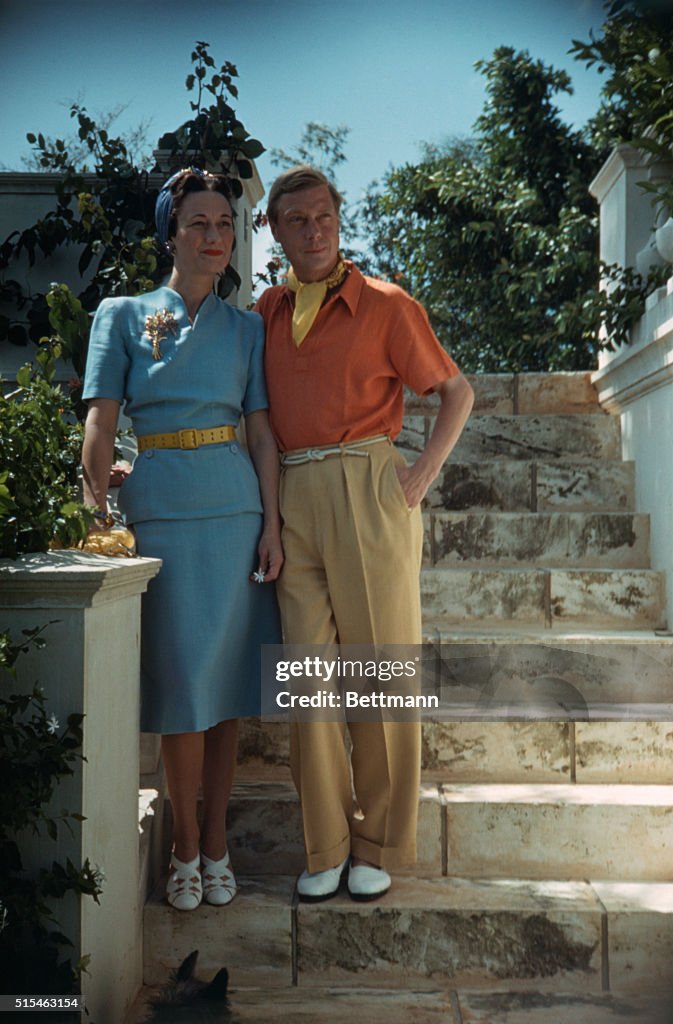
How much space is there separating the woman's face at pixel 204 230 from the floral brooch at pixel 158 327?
0.12m

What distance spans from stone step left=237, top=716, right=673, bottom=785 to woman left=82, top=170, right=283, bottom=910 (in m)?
0.57

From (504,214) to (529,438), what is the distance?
19.2 feet

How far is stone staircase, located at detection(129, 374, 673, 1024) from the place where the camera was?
219 cm

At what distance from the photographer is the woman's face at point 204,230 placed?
85.2 inches

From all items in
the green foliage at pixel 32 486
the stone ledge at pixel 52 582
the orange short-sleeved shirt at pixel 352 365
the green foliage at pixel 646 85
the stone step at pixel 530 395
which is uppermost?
the green foliage at pixel 646 85

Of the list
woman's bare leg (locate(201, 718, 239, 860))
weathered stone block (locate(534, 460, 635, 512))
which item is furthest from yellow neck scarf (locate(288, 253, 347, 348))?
weathered stone block (locate(534, 460, 635, 512))

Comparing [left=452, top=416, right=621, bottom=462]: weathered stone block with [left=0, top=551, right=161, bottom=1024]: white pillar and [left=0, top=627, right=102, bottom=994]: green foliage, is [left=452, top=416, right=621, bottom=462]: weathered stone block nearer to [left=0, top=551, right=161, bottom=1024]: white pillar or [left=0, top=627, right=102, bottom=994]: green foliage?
Result: [left=0, top=551, right=161, bottom=1024]: white pillar

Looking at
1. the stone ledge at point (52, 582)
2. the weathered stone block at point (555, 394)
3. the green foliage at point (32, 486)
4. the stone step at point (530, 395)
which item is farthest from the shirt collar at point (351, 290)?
the weathered stone block at point (555, 394)

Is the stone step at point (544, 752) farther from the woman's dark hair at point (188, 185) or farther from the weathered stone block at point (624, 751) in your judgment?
the woman's dark hair at point (188, 185)

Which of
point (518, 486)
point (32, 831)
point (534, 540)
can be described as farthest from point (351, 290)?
point (518, 486)

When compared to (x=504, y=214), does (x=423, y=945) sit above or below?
below

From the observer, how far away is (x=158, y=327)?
7.22ft

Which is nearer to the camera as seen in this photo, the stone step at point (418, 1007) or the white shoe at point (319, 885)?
the stone step at point (418, 1007)

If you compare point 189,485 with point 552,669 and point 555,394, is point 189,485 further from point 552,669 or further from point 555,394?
point 555,394
